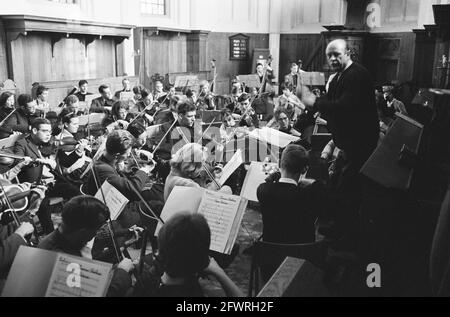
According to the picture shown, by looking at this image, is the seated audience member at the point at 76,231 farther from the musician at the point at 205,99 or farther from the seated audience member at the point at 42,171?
the musician at the point at 205,99

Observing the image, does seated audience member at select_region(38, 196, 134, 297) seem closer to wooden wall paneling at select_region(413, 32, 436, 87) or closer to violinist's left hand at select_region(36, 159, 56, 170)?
violinist's left hand at select_region(36, 159, 56, 170)

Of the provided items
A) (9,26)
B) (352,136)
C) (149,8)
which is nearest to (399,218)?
(352,136)

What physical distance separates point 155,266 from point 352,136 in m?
1.83

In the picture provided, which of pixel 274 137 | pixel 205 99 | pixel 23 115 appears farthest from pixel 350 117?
pixel 205 99

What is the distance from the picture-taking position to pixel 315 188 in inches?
108

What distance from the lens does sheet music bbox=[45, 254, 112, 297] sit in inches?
65.5

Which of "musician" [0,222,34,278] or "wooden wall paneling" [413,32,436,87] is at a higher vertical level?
"wooden wall paneling" [413,32,436,87]

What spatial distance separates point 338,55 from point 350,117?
48 centimetres

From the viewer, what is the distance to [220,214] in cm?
248

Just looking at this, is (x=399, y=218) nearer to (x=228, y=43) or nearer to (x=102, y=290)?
(x=102, y=290)

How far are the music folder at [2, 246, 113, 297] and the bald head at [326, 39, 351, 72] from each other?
2.41 meters

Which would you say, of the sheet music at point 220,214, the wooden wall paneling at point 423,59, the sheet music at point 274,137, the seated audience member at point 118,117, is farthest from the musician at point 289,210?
the wooden wall paneling at point 423,59

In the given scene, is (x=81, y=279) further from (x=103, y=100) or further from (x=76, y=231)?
(x=103, y=100)

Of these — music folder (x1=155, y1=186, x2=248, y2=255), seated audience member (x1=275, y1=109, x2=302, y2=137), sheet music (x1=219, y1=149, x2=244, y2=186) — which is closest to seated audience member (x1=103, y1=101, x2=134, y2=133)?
seated audience member (x1=275, y1=109, x2=302, y2=137)
